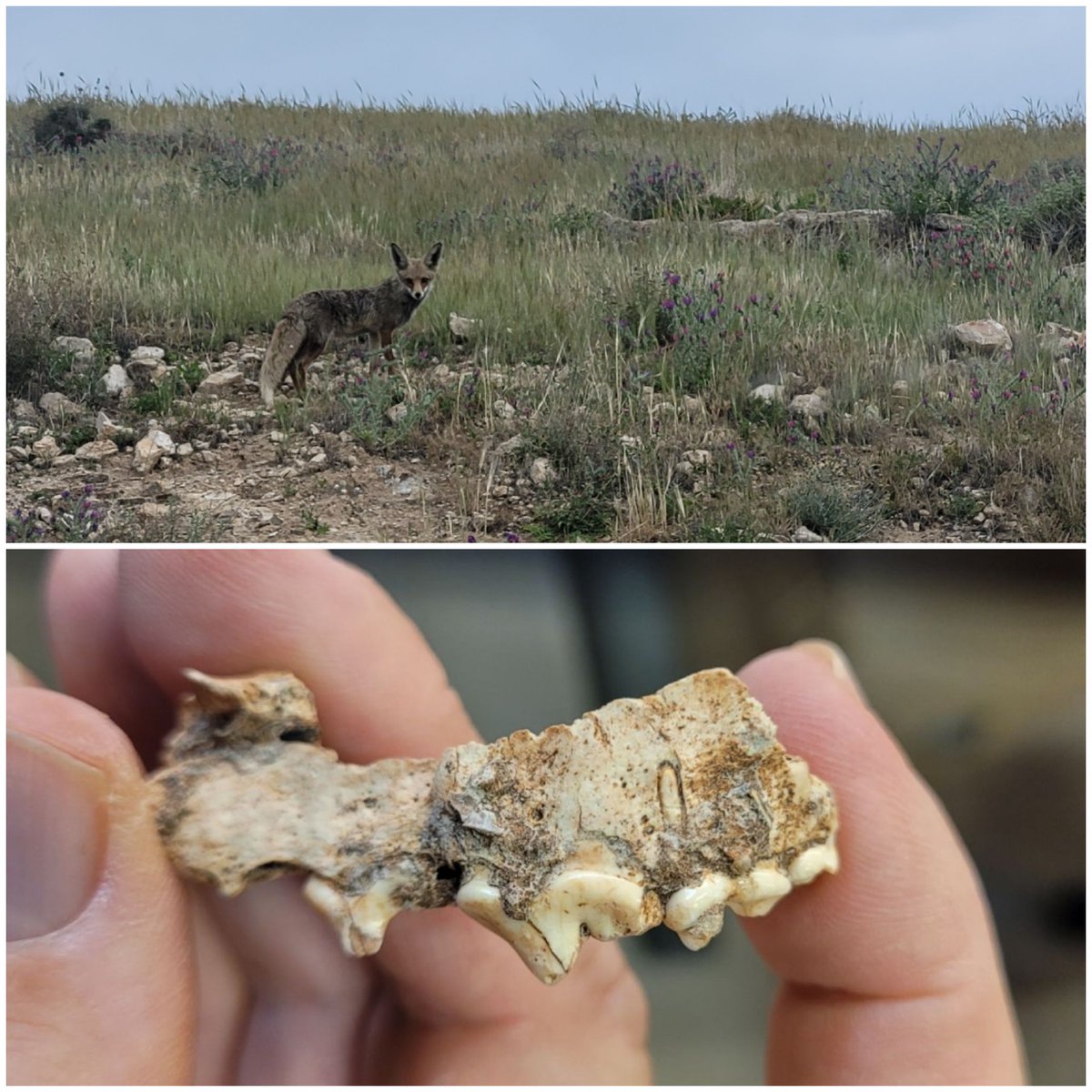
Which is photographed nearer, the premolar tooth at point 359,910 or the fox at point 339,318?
the premolar tooth at point 359,910

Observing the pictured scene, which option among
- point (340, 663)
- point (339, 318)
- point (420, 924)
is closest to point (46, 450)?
point (339, 318)

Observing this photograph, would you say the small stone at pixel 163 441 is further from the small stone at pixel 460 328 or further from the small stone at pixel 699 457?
the small stone at pixel 699 457

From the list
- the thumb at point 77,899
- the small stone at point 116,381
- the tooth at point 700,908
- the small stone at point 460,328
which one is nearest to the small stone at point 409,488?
the small stone at point 460,328

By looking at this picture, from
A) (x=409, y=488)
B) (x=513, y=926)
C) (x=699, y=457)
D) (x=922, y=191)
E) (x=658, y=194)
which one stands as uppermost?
(x=658, y=194)

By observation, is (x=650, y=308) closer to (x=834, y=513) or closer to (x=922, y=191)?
(x=834, y=513)

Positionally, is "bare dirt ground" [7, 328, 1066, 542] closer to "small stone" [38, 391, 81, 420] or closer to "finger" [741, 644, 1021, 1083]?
"small stone" [38, 391, 81, 420]

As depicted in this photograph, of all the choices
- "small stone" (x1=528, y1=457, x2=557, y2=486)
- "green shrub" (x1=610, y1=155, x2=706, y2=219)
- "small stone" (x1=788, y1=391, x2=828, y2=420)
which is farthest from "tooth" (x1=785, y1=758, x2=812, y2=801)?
"green shrub" (x1=610, y1=155, x2=706, y2=219)
